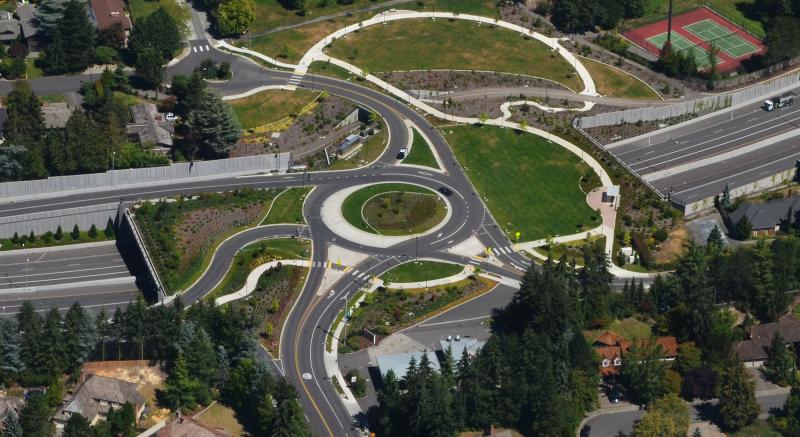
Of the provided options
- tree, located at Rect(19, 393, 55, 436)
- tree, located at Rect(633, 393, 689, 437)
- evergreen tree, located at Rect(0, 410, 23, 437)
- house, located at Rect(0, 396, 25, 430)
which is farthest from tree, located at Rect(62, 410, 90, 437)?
tree, located at Rect(633, 393, 689, 437)

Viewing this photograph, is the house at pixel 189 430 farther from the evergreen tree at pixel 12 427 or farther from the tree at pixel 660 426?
the tree at pixel 660 426

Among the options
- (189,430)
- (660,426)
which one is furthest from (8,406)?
(660,426)

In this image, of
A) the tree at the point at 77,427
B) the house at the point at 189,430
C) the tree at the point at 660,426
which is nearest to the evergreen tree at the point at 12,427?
the tree at the point at 77,427

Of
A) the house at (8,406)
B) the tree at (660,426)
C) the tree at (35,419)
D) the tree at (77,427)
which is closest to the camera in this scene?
the tree at (77,427)

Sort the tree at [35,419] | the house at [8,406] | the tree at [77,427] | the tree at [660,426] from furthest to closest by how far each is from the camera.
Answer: the tree at [660,426] → the house at [8,406] → the tree at [35,419] → the tree at [77,427]

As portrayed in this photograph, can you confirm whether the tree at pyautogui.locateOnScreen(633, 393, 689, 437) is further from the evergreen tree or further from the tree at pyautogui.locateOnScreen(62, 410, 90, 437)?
the evergreen tree

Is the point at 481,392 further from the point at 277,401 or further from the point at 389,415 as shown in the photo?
the point at 277,401
